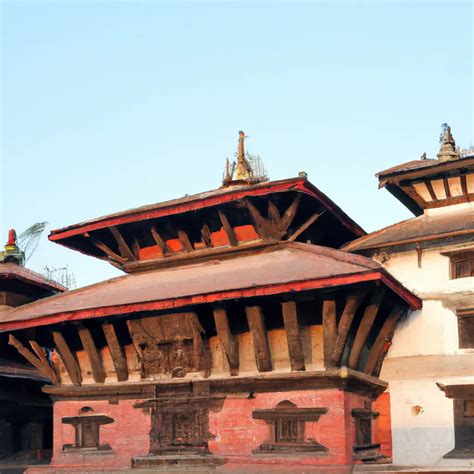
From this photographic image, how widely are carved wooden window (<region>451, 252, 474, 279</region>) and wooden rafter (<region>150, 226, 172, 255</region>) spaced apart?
752cm

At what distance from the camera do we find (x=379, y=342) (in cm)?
1939

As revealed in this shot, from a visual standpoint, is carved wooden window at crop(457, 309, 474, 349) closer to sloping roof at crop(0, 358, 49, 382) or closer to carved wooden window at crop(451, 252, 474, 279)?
carved wooden window at crop(451, 252, 474, 279)

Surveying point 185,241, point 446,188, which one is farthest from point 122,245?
point 446,188

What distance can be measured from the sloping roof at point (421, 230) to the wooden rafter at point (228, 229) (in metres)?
2.88

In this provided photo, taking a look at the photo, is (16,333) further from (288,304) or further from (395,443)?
(395,443)

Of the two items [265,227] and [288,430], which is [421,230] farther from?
[288,430]

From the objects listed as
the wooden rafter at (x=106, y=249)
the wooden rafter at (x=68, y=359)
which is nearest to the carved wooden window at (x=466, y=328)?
the wooden rafter at (x=106, y=249)

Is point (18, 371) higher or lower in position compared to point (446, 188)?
lower

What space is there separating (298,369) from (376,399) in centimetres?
291

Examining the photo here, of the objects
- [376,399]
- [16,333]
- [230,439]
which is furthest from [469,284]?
[16,333]

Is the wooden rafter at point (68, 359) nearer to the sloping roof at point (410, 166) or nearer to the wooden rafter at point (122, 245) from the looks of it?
the wooden rafter at point (122, 245)

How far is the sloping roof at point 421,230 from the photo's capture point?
1990 cm

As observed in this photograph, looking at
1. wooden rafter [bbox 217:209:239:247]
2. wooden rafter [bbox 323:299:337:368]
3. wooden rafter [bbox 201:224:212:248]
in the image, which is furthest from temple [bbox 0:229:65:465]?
wooden rafter [bbox 323:299:337:368]

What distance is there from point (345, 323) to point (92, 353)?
6764 millimetres
